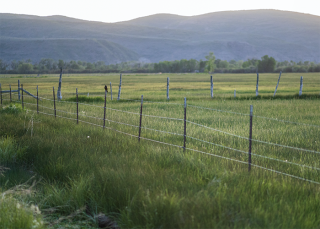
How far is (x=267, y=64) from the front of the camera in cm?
12719

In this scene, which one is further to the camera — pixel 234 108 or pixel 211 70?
pixel 211 70

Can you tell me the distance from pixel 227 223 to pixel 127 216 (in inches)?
54.7

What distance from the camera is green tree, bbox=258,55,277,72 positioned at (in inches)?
4976

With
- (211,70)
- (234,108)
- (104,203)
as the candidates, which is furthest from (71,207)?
(211,70)

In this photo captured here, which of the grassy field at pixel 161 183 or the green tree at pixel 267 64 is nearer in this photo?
the grassy field at pixel 161 183

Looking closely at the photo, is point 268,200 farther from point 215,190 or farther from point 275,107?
point 275,107

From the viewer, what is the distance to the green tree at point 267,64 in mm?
126387

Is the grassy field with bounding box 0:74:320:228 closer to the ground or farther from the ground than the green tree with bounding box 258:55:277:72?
A: closer to the ground

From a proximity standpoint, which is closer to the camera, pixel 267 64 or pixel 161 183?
pixel 161 183

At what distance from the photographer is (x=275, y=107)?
18.1m

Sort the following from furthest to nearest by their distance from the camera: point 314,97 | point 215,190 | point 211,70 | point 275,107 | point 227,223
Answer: point 211,70, point 314,97, point 275,107, point 215,190, point 227,223

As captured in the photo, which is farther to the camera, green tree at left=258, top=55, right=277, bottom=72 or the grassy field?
green tree at left=258, top=55, right=277, bottom=72

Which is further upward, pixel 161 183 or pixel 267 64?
pixel 267 64

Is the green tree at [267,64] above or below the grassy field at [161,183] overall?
above
